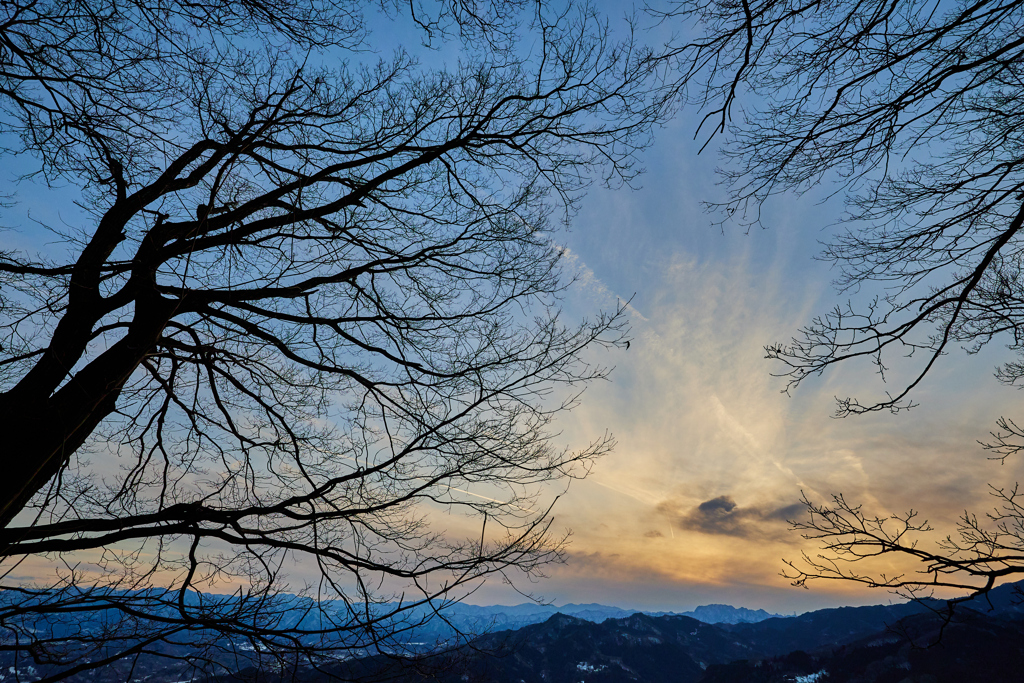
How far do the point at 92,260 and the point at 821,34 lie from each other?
6.33 m

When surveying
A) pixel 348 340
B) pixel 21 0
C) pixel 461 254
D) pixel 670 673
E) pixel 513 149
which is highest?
pixel 513 149

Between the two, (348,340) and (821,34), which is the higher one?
(821,34)

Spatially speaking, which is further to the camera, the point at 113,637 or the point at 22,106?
the point at 22,106

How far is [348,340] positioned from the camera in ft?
16.2

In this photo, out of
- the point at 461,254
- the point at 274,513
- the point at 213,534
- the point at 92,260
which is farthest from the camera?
the point at 461,254

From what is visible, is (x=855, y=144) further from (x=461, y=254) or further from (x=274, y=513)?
(x=274, y=513)

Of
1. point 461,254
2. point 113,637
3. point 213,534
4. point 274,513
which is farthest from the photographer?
point 461,254

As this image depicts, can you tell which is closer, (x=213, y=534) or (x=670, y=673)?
(x=213, y=534)

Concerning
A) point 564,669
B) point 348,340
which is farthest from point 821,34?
point 564,669

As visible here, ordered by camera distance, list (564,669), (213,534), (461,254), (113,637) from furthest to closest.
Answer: (564,669) → (461,254) → (213,534) → (113,637)

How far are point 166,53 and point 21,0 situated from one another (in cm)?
88

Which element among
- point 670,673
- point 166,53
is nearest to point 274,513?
point 166,53

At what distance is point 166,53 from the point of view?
3838mm

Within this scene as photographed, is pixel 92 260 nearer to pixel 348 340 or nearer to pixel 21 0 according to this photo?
pixel 21 0
